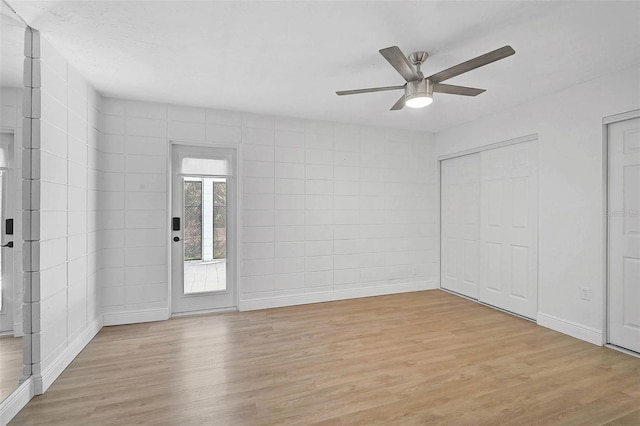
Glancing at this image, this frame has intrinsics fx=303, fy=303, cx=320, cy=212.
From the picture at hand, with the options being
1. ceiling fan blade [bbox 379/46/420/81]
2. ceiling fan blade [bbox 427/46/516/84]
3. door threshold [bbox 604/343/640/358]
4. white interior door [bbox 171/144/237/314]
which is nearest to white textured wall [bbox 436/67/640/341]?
door threshold [bbox 604/343/640/358]

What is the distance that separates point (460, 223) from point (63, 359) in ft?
16.2

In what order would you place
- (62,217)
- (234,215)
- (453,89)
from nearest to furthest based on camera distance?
1. (453,89)
2. (62,217)
3. (234,215)

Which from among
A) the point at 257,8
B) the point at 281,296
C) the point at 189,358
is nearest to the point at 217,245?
the point at 281,296

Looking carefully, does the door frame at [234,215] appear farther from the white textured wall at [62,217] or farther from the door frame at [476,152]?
the door frame at [476,152]

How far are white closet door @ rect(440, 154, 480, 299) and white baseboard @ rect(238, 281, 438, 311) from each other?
47cm

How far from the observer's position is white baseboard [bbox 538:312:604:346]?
2941mm

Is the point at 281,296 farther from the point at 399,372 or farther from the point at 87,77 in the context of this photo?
the point at 87,77

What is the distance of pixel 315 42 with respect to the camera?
7.64 ft

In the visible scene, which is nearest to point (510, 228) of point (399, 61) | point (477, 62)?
point (477, 62)

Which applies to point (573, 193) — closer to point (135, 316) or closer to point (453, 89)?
point (453, 89)

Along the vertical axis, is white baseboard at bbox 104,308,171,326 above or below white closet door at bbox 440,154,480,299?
below

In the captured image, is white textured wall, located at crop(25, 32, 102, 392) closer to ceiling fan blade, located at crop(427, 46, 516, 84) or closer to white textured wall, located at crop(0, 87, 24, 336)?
white textured wall, located at crop(0, 87, 24, 336)

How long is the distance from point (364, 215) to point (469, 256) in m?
1.67

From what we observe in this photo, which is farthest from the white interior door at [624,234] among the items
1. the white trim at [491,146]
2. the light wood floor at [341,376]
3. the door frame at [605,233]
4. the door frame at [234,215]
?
the door frame at [234,215]
